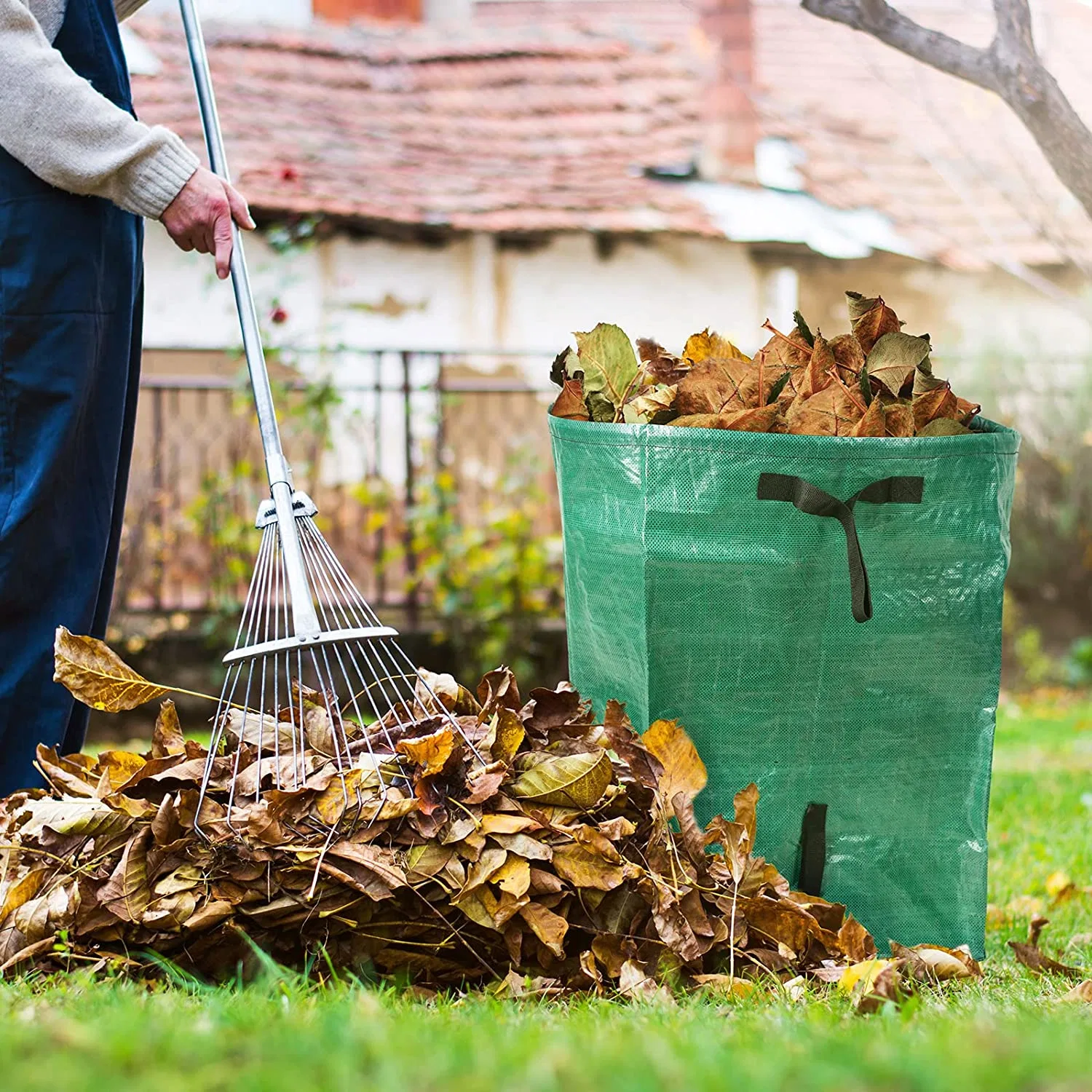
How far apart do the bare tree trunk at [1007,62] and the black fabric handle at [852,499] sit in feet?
3.28

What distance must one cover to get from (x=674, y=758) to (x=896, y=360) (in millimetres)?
672

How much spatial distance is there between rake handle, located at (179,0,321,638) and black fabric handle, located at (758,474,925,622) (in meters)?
0.65

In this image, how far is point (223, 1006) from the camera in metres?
1.35

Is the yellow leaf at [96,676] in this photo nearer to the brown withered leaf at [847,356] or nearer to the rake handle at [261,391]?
the rake handle at [261,391]

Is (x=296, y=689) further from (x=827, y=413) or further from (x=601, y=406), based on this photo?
(x=827, y=413)

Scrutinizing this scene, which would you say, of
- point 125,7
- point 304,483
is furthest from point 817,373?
point 304,483

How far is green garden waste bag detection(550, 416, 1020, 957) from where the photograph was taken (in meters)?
1.88

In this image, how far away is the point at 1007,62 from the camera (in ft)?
8.18

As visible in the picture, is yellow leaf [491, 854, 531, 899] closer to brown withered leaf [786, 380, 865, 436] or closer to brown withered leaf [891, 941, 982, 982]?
brown withered leaf [891, 941, 982, 982]

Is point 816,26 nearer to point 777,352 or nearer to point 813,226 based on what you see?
point 813,226

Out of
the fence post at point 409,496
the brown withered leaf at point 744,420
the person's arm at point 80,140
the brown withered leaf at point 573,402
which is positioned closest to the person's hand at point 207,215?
the person's arm at point 80,140

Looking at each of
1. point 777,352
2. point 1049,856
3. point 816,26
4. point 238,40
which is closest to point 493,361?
point 238,40

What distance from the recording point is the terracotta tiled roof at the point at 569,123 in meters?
7.34

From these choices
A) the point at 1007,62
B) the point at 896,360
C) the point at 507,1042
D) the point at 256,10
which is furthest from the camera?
the point at 256,10
